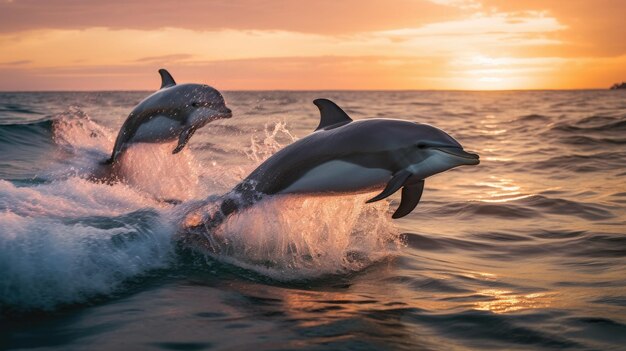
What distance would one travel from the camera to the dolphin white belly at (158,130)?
9.34m

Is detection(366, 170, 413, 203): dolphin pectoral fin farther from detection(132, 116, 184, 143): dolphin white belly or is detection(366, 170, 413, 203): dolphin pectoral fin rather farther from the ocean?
detection(132, 116, 184, 143): dolphin white belly

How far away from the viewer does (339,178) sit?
621 centimetres

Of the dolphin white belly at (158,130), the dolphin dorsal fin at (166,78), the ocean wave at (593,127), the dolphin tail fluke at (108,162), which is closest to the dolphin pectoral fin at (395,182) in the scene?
the dolphin white belly at (158,130)

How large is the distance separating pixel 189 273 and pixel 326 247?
160cm

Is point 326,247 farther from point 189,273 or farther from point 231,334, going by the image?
point 231,334

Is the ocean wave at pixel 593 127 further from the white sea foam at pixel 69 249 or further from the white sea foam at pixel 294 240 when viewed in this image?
the white sea foam at pixel 69 249

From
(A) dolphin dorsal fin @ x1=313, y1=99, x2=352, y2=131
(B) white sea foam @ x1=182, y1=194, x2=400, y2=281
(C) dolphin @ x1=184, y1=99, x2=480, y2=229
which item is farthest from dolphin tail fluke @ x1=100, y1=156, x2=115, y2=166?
(A) dolphin dorsal fin @ x1=313, y1=99, x2=352, y2=131

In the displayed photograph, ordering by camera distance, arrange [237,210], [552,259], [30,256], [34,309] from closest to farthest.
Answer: [34,309], [30,256], [237,210], [552,259]

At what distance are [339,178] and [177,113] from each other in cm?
386

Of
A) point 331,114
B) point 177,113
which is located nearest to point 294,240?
point 331,114

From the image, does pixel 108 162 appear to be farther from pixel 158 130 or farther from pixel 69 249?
pixel 69 249

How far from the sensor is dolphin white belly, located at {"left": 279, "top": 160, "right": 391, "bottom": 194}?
607 centimetres

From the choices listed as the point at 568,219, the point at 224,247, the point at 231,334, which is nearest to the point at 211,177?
the point at 224,247

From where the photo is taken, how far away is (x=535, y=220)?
9.90 metres
